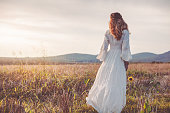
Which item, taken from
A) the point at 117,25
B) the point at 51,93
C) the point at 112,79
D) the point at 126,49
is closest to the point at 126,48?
the point at 126,49

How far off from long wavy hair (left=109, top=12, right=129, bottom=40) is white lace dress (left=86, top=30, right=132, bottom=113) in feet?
0.29

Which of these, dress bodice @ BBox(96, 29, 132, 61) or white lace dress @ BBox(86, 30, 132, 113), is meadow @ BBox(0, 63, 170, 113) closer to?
white lace dress @ BBox(86, 30, 132, 113)

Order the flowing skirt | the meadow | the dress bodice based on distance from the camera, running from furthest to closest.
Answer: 1. the meadow
2. the dress bodice
3. the flowing skirt

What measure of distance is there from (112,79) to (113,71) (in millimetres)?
166

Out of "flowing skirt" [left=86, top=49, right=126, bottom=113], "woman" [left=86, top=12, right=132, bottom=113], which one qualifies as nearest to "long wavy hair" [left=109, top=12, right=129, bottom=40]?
"woman" [left=86, top=12, right=132, bottom=113]

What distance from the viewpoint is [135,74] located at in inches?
418

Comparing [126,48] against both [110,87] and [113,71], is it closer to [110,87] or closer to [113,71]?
[113,71]

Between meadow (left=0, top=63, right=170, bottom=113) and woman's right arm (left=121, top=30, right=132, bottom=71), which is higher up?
woman's right arm (left=121, top=30, right=132, bottom=71)

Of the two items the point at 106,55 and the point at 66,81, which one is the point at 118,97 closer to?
the point at 106,55

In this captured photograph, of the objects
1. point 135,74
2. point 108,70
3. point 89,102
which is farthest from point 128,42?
point 135,74

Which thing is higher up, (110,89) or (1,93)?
(110,89)

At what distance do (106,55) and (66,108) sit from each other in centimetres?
141

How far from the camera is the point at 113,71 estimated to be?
4.09 metres

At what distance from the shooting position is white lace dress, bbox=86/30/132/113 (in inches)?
157
